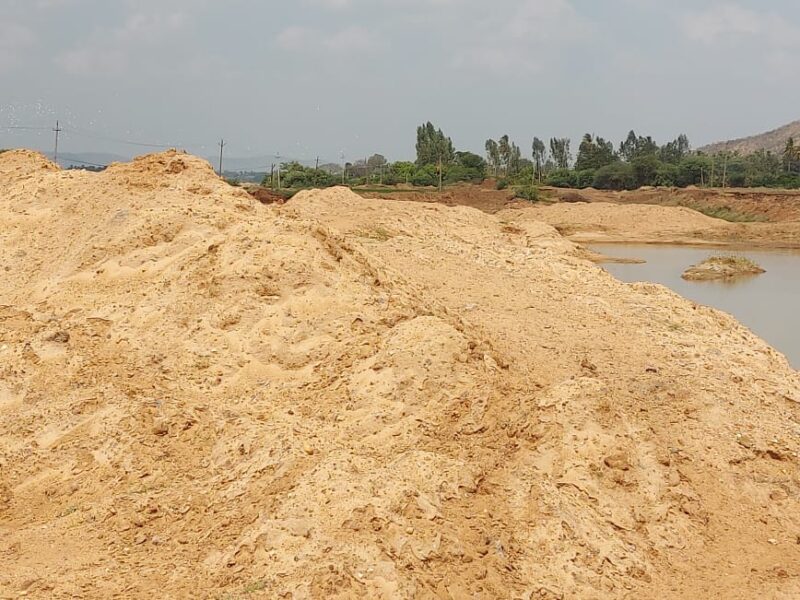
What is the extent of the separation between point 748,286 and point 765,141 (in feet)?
373

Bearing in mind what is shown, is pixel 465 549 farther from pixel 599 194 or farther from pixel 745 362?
pixel 599 194

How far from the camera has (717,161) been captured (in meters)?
58.8

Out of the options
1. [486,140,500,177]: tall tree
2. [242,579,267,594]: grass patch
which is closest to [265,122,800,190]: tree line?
[486,140,500,177]: tall tree

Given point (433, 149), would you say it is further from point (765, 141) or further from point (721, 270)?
point (765, 141)

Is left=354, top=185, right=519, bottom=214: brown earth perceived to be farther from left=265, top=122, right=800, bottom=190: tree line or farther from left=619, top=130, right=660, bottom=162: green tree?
left=619, top=130, right=660, bottom=162: green tree

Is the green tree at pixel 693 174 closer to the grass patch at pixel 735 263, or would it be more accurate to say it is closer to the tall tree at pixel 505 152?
the tall tree at pixel 505 152

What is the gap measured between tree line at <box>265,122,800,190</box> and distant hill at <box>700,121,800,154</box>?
51019 millimetres

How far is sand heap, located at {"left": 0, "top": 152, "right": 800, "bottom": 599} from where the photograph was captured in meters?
5.09

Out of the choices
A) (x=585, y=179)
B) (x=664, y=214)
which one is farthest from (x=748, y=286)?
(x=585, y=179)

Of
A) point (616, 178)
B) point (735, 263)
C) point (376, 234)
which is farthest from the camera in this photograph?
point (616, 178)

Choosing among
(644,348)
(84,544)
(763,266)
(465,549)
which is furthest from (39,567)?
(763,266)

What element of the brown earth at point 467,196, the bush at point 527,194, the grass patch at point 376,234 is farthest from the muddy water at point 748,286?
the bush at point 527,194

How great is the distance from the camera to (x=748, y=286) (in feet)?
66.6

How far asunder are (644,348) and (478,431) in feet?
12.7
